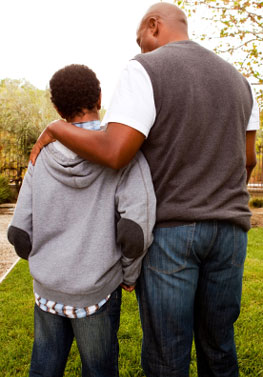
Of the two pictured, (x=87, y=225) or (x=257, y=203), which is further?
(x=257, y=203)

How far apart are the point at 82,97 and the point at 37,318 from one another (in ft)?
3.36

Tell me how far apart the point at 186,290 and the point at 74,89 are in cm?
97

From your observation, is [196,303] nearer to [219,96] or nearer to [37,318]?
[37,318]

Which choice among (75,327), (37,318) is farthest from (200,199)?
(37,318)

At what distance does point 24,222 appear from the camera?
1.75 metres

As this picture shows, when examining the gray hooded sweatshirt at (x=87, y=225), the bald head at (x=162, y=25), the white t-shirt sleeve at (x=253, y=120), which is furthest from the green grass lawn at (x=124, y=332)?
the bald head at (x=162, y=25)

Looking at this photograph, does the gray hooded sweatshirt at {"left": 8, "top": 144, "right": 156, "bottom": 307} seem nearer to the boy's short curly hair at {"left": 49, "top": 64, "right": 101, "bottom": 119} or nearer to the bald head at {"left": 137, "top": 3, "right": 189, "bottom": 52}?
the boy's short curly hair at {"left": 49, "top": 64, "right": 101, "bottom": 119}

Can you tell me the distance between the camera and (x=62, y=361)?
1.84 m

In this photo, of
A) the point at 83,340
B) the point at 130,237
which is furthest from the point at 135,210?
the point at 83,340

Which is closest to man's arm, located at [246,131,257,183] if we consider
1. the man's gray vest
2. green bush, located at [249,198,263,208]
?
the man's gray vest

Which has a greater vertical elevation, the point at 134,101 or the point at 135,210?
the point at 134,101

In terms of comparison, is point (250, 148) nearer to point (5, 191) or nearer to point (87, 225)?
point (87, 225)

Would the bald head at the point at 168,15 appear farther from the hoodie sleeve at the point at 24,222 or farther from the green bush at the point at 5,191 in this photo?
the green bush at the point at 5,191

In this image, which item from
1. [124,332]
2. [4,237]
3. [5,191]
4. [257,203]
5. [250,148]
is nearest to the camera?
[250,148]
